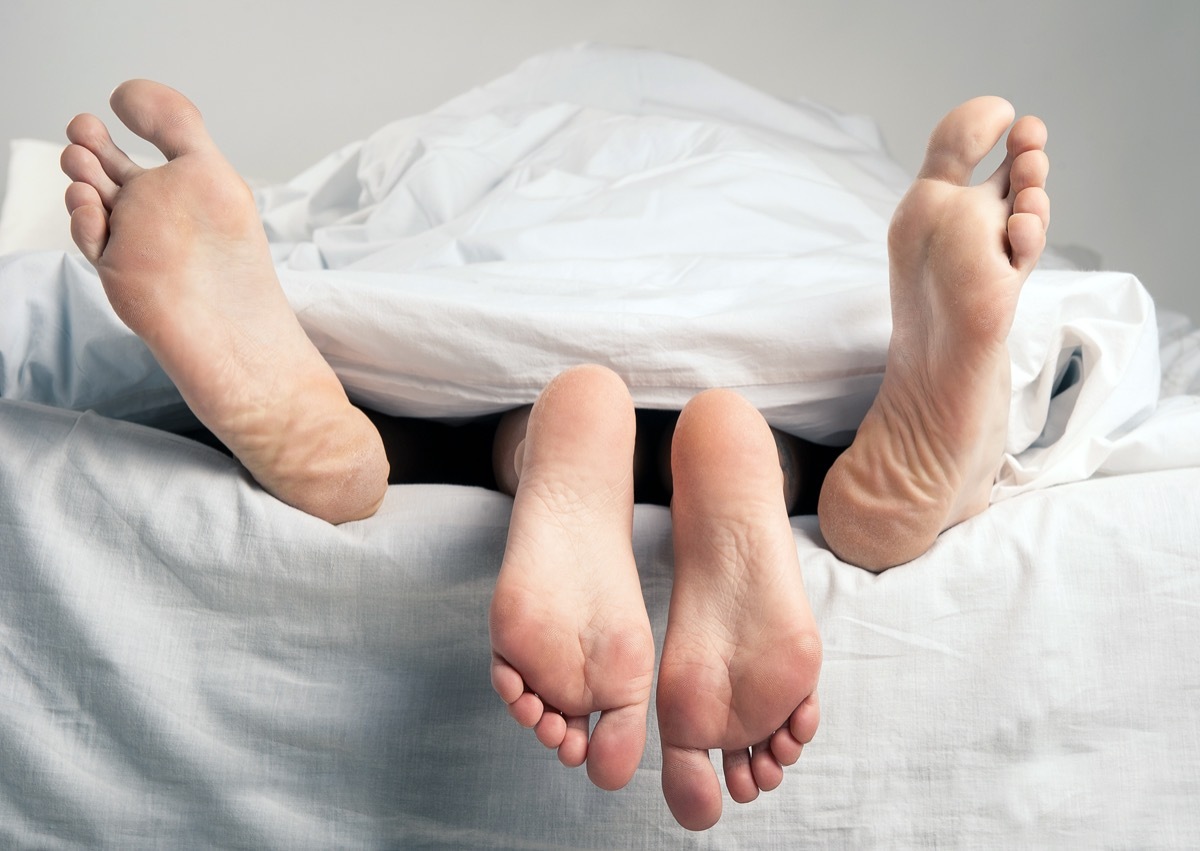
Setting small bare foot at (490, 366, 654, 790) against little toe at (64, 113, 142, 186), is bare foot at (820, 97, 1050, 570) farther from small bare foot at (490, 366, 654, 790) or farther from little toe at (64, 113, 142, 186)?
little toe at (64, 113, 142, 186)

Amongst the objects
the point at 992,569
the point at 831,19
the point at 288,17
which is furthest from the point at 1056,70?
the point at 992,569

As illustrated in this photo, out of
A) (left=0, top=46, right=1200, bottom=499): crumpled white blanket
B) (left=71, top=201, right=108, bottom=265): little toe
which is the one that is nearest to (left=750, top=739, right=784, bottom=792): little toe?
(left=0, top=46, right=1200, bottom=499): crumpled white blanket

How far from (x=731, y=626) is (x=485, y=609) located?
186 millimetres

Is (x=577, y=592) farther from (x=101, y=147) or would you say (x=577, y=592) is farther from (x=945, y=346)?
(x=101, y=147)

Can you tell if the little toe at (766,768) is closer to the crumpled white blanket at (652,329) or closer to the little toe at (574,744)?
the little toe at (574,744)

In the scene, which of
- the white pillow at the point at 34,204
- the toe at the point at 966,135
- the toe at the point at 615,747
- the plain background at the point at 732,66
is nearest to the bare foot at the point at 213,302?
the toe at the point at 615,747

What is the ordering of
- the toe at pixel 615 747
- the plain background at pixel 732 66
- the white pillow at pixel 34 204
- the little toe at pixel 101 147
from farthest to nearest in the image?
the plain background at pixel 732 66, the white pillow at pixel 34 204, the little toe at pixel 101 147, the toe at pixel 615 747

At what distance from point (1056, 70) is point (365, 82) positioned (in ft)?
4.67

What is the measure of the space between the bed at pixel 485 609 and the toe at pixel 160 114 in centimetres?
13

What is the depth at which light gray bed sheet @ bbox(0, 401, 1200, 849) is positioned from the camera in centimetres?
70

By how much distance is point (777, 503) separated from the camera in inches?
26.7

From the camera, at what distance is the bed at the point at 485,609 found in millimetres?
705

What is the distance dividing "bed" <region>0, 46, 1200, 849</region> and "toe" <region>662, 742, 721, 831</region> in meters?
0.09

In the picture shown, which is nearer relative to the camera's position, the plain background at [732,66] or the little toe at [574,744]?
Answer: the little toe at [574,744]
